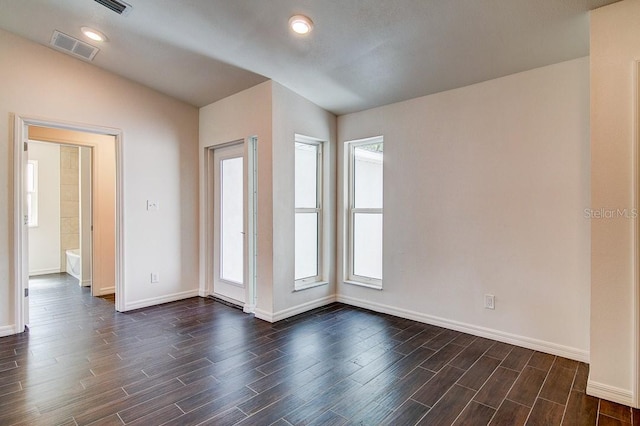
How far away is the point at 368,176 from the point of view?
169 inches

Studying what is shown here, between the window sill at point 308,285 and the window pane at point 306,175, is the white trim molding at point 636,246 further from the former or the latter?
the window pane at point 306,175

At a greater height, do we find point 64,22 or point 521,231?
point 64,22

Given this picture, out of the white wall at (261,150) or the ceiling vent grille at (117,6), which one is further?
the white wall at (261,150)

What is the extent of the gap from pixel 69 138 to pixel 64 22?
208 centimetres

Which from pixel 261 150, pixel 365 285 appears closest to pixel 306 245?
pixel 365 285

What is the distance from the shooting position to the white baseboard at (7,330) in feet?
10.7

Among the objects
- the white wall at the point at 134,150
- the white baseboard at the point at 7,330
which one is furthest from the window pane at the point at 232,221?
the white baseboard at the point at 7,330

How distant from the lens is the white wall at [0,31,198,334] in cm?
333

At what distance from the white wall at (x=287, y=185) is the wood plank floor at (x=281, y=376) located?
1.05 feet

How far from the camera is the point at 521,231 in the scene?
9.76ft

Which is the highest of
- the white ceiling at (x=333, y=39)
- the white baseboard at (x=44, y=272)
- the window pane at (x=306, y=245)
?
the white ceiling at (x=333, y=39)

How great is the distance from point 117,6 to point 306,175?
246 centimetres

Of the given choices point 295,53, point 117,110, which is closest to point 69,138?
point 117,110

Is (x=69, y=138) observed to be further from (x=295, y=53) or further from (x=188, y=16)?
(x=295, y=53)
